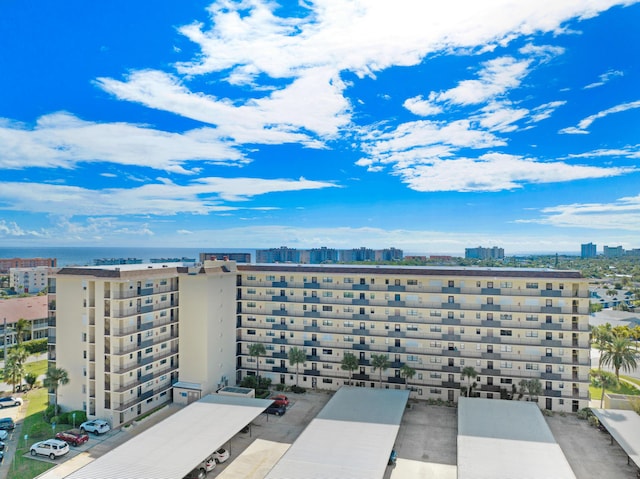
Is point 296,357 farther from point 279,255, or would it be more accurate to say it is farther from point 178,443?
point 279,255

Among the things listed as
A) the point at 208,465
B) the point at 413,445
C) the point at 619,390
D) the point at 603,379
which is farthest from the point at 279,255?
the point at 208,465

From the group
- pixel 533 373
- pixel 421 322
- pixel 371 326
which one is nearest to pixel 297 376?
pixel 371 326

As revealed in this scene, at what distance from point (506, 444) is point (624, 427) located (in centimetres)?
1316

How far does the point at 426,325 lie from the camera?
5175 centimetres

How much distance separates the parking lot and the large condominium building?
3.93 metres

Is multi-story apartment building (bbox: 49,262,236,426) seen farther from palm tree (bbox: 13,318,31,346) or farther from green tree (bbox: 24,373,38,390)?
palm tree (bbox: 13,318,31,346)

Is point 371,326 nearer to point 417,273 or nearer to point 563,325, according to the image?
point 417,273

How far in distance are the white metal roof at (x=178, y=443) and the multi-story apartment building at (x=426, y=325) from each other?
1371cm

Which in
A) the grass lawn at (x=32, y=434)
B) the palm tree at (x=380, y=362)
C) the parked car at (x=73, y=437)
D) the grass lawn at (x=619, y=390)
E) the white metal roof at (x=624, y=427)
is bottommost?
the grass lawn at (x=619, y=390)

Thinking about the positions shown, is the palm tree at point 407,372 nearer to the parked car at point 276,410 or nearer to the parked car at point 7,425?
the parked car at point 276,410

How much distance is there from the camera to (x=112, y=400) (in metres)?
42.1

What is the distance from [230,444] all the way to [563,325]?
37071 millimetres

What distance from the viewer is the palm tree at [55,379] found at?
143 feet

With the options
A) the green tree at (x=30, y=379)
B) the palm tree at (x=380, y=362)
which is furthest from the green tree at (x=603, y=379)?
the green tree at (x=30, y=379)
